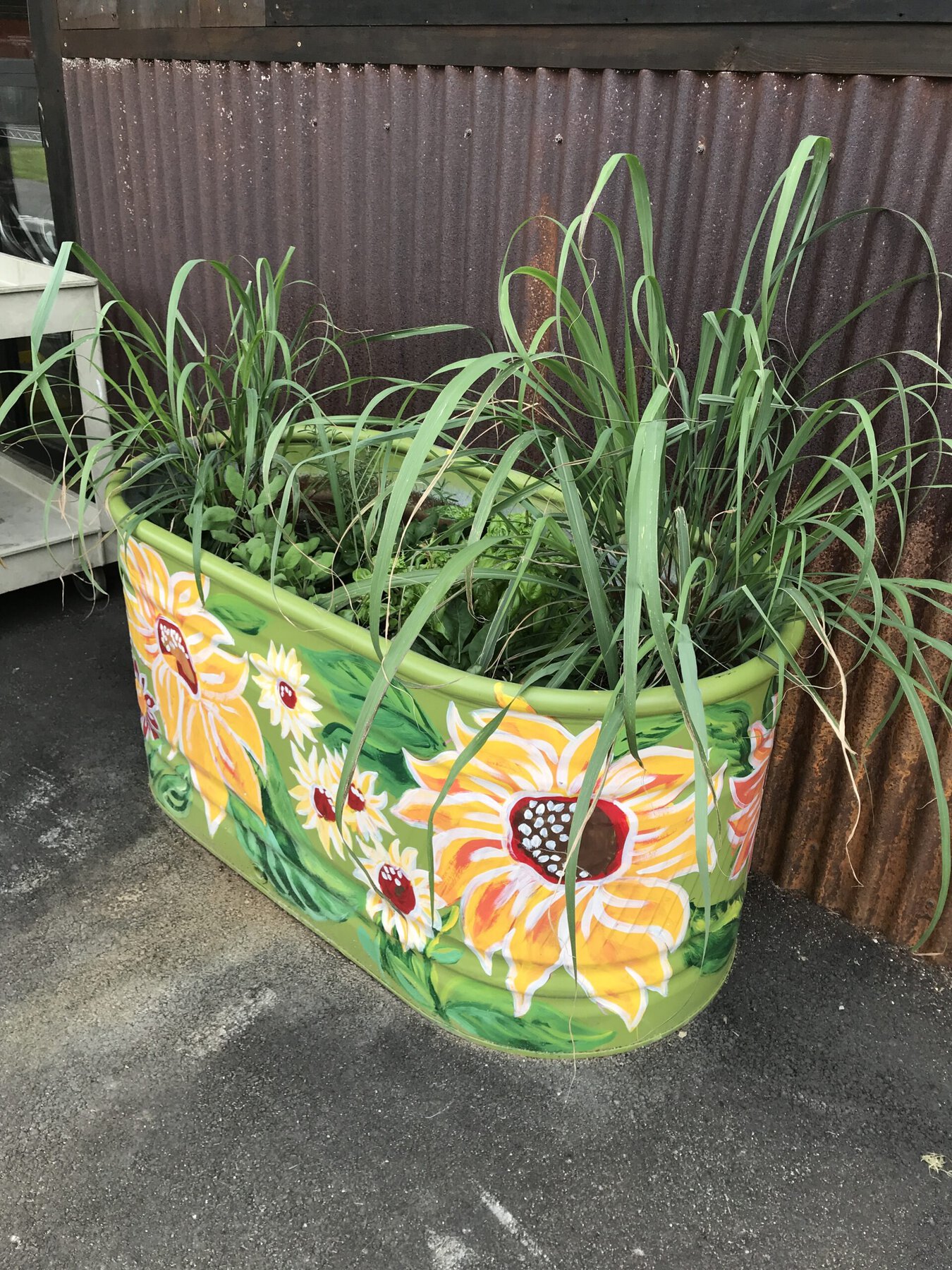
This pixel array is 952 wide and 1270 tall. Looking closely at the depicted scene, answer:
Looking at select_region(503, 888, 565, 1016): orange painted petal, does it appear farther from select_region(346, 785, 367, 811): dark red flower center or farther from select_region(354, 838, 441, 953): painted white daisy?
select_region(346, 785, 367, 811): dark red flower center

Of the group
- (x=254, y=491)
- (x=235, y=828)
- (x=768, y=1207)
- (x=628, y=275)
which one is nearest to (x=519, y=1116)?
(x=768, y=1207)

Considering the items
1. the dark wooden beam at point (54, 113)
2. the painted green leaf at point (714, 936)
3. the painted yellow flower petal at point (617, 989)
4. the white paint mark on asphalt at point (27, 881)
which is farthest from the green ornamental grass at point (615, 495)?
the dark wooden beam at point (54, 113)

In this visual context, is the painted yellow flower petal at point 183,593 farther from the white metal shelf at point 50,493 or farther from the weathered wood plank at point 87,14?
the weathered wood plank at point 87,14

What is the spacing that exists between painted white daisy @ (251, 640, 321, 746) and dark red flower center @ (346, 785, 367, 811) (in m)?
0.09

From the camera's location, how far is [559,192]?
1457 millimetres

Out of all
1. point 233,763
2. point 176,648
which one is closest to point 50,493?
point 176,648

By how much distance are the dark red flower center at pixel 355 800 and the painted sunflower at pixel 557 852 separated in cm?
6

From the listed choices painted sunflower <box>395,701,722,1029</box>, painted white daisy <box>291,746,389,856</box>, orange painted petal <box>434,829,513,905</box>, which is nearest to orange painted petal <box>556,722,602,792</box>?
painted sunflower <box>395,701,722,1029</box>

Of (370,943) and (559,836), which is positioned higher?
(559,836)

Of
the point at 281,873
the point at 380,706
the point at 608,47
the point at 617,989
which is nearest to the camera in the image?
the point at 380,706

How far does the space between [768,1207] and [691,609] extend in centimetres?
67

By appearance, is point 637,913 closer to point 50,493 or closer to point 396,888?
point 396,888

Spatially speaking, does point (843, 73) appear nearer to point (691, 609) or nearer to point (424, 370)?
point (691, 609)

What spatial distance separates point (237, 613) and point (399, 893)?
407 millimetres
